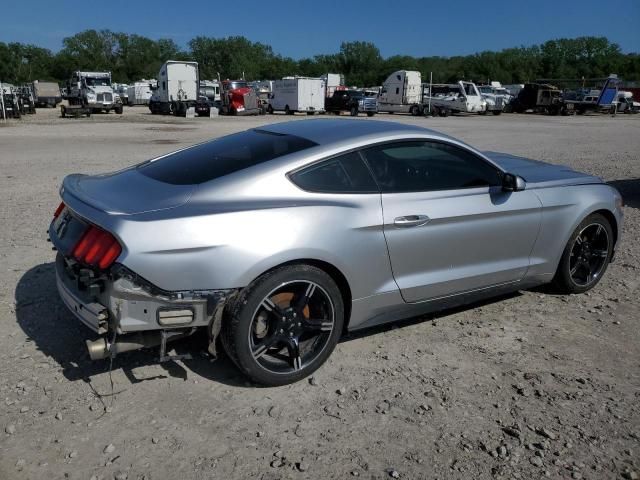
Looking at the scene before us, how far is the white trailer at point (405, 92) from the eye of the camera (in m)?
39.8

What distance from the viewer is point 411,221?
3764 mm

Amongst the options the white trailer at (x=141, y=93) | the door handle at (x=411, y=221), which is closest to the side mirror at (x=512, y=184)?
the door handle at (x=411, y=221)

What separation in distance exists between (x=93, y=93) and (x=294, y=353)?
3952cm

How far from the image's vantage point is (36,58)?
11125 cm

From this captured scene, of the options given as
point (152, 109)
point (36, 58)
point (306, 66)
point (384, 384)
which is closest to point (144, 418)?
point (384, 384)

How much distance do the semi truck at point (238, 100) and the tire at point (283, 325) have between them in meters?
36.9

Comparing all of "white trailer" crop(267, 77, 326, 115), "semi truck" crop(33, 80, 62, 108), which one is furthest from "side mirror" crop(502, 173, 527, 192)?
"semi truck" crop(33, 80, 62, 108)

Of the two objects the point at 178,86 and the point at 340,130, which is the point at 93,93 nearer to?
the point at 178,86

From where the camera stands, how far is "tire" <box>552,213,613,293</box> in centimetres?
484

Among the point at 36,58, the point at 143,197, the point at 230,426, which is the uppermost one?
the point at 36,58

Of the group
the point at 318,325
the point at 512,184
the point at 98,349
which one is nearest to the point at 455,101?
the point at 512,184

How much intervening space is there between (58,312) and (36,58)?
124 meters

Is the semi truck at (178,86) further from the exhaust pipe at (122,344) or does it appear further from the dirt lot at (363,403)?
the exhaust pipe at (122,344)

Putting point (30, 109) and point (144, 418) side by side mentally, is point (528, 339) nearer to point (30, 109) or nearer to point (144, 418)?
point (144, 418)
